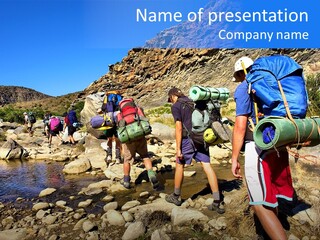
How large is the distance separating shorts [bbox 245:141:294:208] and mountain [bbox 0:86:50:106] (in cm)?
14876

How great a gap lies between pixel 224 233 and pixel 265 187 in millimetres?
1252

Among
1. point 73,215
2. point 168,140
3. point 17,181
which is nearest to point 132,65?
point 168,140

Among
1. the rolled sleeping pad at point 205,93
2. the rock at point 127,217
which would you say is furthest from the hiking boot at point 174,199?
the rolled sleeping pad at point 205,93

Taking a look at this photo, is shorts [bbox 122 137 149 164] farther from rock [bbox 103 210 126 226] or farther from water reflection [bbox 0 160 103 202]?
rock [bbox 103 210 126 226]

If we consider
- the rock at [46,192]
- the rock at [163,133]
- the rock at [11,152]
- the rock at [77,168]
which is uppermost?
the rock at [163,133]

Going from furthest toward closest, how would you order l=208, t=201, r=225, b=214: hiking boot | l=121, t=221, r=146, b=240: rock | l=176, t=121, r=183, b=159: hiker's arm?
l=176, t=121, r=183, b=159: hiker's arm
l=208, t=201, r=225, b=214: hiking boot
l=121, t=221, r=146, b=240: rock

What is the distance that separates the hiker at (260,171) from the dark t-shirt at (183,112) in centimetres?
185

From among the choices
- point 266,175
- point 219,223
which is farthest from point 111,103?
point 266,175

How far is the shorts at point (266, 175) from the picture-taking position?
3.11m

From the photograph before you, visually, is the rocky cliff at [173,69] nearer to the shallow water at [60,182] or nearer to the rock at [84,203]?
the shallow water at [60,182]

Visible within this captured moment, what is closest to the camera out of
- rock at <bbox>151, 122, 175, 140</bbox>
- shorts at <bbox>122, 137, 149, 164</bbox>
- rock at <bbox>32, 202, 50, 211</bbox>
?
rock at <bbox>32, 202, 50, 211</bbox>

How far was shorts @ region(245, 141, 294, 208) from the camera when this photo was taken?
10.2 feet

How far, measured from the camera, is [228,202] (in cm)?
506

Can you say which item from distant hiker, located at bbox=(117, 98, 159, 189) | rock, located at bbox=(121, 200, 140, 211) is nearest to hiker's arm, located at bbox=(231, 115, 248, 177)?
rock, located at bbox=(121, 200, 140, 211)
